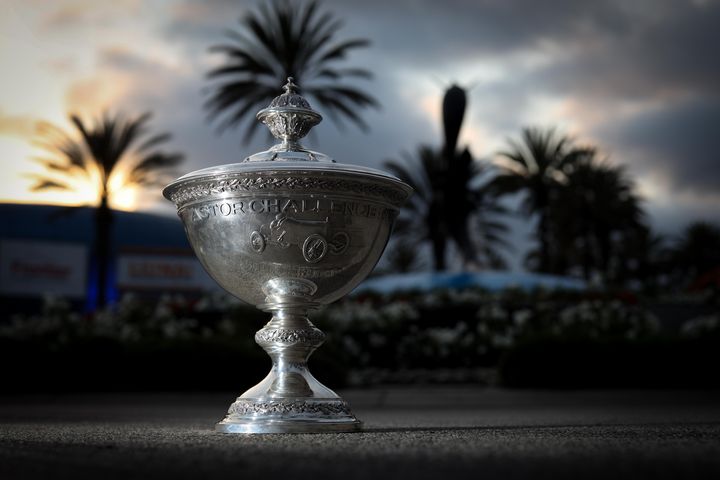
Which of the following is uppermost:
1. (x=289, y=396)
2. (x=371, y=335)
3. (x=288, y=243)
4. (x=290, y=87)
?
(x=290, y=87)

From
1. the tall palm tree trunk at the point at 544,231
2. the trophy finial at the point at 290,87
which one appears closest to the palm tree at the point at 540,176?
the tall palm tree trunk at the point at 544,231

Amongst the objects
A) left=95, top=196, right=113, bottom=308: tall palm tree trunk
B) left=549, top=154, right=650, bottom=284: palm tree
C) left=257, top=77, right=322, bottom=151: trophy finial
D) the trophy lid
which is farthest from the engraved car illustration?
left=549, top=154, right=650, bottom=284: palm tree

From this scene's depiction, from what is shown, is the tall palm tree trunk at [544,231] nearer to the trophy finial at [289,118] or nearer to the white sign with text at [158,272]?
the white sign with text at [158,272]

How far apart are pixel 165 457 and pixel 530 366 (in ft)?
31.4

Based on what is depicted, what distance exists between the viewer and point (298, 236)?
3.09m

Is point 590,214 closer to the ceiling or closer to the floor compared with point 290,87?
closer to the ceiling

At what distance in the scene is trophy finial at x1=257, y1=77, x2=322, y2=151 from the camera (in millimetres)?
3445

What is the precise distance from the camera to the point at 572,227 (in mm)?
41156

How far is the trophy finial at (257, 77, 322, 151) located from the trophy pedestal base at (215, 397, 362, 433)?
3.52 feet

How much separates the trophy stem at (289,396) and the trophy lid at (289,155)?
581 millimetres

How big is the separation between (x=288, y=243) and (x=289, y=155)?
409 mm

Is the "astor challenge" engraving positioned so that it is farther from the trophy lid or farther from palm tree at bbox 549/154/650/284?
palm tree at bbox 549/154/650/284

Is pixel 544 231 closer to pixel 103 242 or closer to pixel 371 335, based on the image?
pixel 103 242

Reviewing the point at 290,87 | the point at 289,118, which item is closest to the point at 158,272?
the point at 290,87
